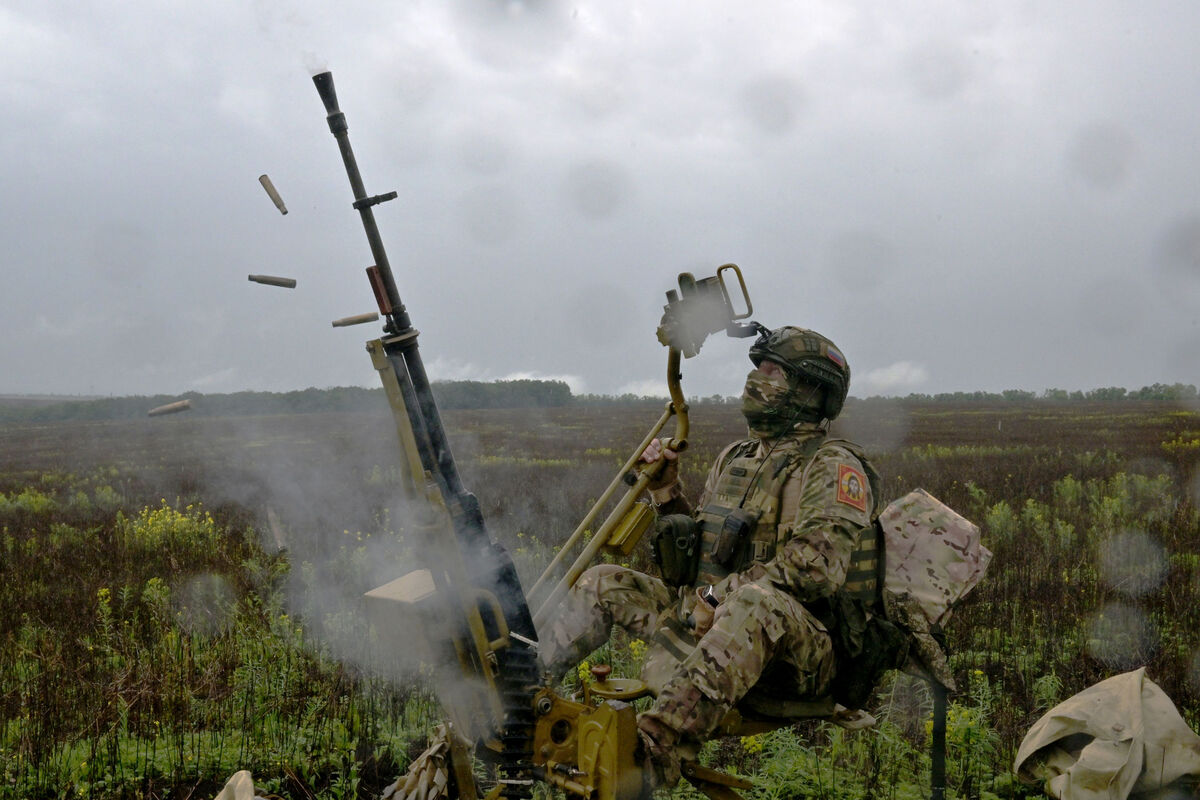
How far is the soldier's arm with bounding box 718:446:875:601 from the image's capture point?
317 centimetres

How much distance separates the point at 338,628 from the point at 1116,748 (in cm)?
500

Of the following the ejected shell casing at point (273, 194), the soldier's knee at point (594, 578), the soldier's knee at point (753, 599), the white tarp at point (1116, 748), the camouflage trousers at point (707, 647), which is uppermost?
the ejected shell casing at point (273, 194)

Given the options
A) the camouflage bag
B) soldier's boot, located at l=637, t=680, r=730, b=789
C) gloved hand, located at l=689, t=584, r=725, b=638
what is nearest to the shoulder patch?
the camouflage bag

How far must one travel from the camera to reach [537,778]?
3209 mm

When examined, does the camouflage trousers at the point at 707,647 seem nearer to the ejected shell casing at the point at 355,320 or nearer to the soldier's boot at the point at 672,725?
the soldier's boot at the point at 672,725

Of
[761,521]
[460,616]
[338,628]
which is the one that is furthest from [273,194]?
[338,628]

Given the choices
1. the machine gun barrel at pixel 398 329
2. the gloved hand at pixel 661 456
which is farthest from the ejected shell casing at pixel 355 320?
the gloved hand at pixel 661 456

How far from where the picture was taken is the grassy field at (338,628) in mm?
4242

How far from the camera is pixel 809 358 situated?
12.0 ft

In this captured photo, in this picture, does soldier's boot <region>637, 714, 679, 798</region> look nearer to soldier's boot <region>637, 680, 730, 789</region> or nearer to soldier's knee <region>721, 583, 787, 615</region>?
soldier's boot <region>637, 680, 730, 789</region>

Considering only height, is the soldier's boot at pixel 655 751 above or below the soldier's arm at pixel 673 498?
below

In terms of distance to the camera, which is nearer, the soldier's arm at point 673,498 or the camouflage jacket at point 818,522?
the camouflage jacket at point 818,522

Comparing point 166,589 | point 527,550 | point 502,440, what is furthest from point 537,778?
point 502,440

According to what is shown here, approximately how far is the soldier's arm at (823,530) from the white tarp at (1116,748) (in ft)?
5.58
